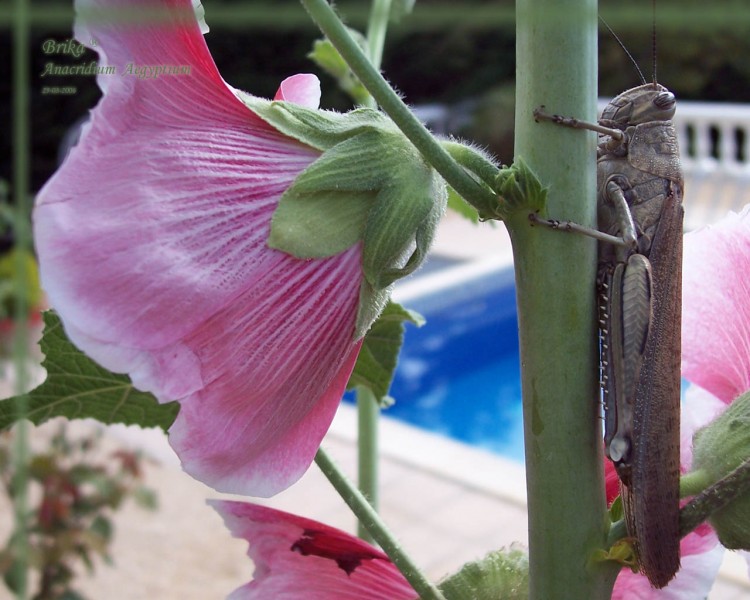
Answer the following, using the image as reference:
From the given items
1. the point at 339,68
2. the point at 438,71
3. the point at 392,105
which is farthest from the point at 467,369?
the point at 392,105

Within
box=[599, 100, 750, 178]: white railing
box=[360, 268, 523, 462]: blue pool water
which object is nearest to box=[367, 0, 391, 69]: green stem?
box=[360, 268, 523, 462]: blue pool water

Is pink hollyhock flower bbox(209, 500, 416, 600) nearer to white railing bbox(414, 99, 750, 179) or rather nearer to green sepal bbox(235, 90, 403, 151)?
green sepal bbox(235, 90, 403, 151)

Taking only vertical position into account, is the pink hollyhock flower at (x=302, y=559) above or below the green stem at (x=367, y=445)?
below

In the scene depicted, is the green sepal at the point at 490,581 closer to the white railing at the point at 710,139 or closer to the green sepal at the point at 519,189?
the green sepal at the point at 519,189

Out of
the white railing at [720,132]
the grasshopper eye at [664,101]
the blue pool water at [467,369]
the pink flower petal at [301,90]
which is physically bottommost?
the pink flower petal at [301,90]

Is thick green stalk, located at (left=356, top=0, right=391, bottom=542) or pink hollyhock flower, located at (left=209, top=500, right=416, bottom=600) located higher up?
thick green stalk, located at (left=356, top=0, right=391, bottom=542)

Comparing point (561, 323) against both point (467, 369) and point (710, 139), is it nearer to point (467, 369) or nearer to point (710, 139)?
point (467, 369)

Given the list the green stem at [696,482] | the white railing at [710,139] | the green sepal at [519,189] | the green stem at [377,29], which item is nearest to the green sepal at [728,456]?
the green stem at [696,482]
